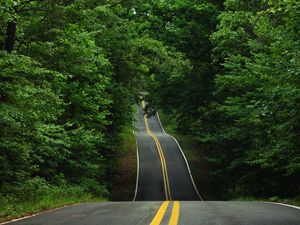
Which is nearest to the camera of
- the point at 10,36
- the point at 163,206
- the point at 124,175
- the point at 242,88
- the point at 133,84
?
the point at 163,206

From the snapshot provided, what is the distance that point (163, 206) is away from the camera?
41.7 feet

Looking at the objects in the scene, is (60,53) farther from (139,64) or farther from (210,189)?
(210,189)

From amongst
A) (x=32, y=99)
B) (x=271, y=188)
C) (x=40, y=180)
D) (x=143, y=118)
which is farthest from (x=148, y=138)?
(x=32, y=99)

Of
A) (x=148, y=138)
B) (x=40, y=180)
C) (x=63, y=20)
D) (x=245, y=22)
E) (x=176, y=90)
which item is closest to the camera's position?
(x=63, y=20)

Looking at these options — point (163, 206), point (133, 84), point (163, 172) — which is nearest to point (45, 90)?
point (163, 206)

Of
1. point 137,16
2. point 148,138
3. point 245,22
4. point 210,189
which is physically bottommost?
point 210,189

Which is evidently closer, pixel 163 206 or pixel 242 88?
pixel 163 206

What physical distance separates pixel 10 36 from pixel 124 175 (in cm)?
2291

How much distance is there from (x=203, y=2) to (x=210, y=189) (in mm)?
14183

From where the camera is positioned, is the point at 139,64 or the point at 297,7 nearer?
the point at 297,7

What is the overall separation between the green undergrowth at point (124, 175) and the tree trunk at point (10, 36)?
1711 cm

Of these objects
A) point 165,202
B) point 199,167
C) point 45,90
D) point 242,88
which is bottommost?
point 199,167

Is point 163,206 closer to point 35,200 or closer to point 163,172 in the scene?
point 35,200

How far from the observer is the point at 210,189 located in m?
33.6
